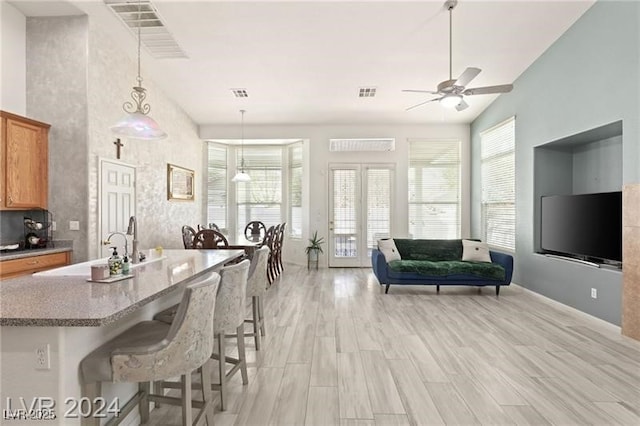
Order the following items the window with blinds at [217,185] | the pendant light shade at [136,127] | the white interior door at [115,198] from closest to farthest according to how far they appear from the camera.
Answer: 1. the pendant light shade at [136,127]
2. the white interior door at [115,198]
3. the window with blinds at [217,185]

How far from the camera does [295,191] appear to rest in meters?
8.20

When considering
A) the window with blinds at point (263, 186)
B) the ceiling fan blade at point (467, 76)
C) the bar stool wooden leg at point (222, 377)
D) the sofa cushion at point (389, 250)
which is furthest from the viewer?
the window with blinds at point (263, 186)

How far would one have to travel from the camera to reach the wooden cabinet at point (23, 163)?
12.0 ft

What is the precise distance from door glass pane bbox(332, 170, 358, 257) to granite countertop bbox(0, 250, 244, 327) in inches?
206

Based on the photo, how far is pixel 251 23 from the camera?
424 centimetres

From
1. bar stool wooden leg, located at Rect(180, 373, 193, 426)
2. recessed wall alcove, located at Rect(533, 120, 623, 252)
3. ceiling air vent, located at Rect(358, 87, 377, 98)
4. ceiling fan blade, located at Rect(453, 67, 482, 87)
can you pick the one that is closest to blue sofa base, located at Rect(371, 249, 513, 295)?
recessed wall alcove, located at Rect(533, 120, 623, 252)

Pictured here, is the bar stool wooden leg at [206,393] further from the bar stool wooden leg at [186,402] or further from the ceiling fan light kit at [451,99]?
the ceiling fan light kit at [451,99]

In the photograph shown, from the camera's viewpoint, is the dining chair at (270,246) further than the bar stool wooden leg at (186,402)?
Yes

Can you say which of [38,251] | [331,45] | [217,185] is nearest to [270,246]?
[217,185]

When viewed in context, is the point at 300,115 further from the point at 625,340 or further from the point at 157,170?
the point at 625,340

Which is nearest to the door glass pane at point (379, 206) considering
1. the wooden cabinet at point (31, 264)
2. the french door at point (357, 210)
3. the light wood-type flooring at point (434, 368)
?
the french door at point (357, 210)

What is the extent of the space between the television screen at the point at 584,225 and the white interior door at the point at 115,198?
6114 millimetres

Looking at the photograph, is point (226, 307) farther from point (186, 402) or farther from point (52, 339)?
point (52, 339)

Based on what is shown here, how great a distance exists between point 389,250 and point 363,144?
9.28 feet
